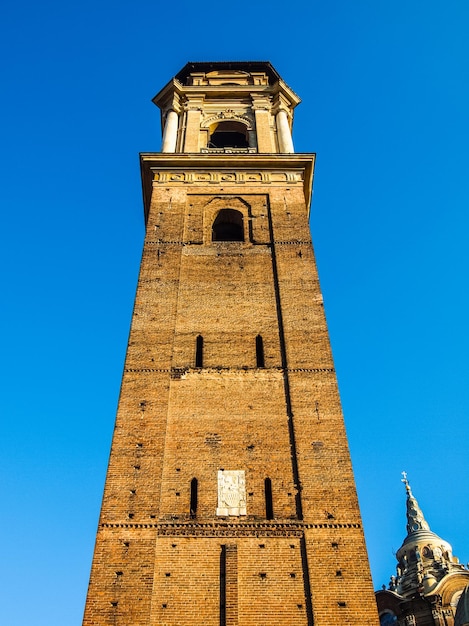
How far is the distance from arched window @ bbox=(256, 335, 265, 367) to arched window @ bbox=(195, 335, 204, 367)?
1320 millimetres

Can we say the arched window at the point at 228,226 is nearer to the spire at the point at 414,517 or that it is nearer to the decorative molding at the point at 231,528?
the decorative molding at the point at 231,528

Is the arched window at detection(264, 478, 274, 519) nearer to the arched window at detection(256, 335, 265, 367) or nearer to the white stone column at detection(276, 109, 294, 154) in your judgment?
the arched window at detection(256, 335, 265, 367)

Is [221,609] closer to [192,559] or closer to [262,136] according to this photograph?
[192,559]

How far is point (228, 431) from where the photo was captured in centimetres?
1352

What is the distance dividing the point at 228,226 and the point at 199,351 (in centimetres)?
656

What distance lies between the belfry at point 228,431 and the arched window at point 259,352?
0.12ft

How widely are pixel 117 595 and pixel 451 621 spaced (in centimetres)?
2493

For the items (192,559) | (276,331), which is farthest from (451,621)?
(192,559)

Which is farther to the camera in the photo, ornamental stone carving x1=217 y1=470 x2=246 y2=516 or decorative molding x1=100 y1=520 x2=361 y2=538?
ornamental stone carving x1=217 y1=470 x2=246 y2=516

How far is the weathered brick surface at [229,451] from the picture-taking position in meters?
10.9

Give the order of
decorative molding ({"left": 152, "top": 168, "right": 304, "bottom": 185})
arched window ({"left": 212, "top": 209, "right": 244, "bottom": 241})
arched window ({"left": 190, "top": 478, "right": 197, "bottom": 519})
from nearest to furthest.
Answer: arched window ({"left": 190, "top": 478, "right": 197, "bottom": 519})
arched window ({"left": 212, "top": 209, "right": 244, "bottom": 241})
decorative molding ({"left": 152, "top": 168, "right": 304, "bottom": 185})

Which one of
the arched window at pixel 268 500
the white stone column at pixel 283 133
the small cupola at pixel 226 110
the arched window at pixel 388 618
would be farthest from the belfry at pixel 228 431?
the arched window at pixel 388 618

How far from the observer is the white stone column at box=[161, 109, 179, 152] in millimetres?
23047

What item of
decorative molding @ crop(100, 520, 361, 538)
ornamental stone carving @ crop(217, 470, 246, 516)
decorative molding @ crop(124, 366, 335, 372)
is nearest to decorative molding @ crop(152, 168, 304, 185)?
decorative molding @ crop(124, 366, 335, 372)
